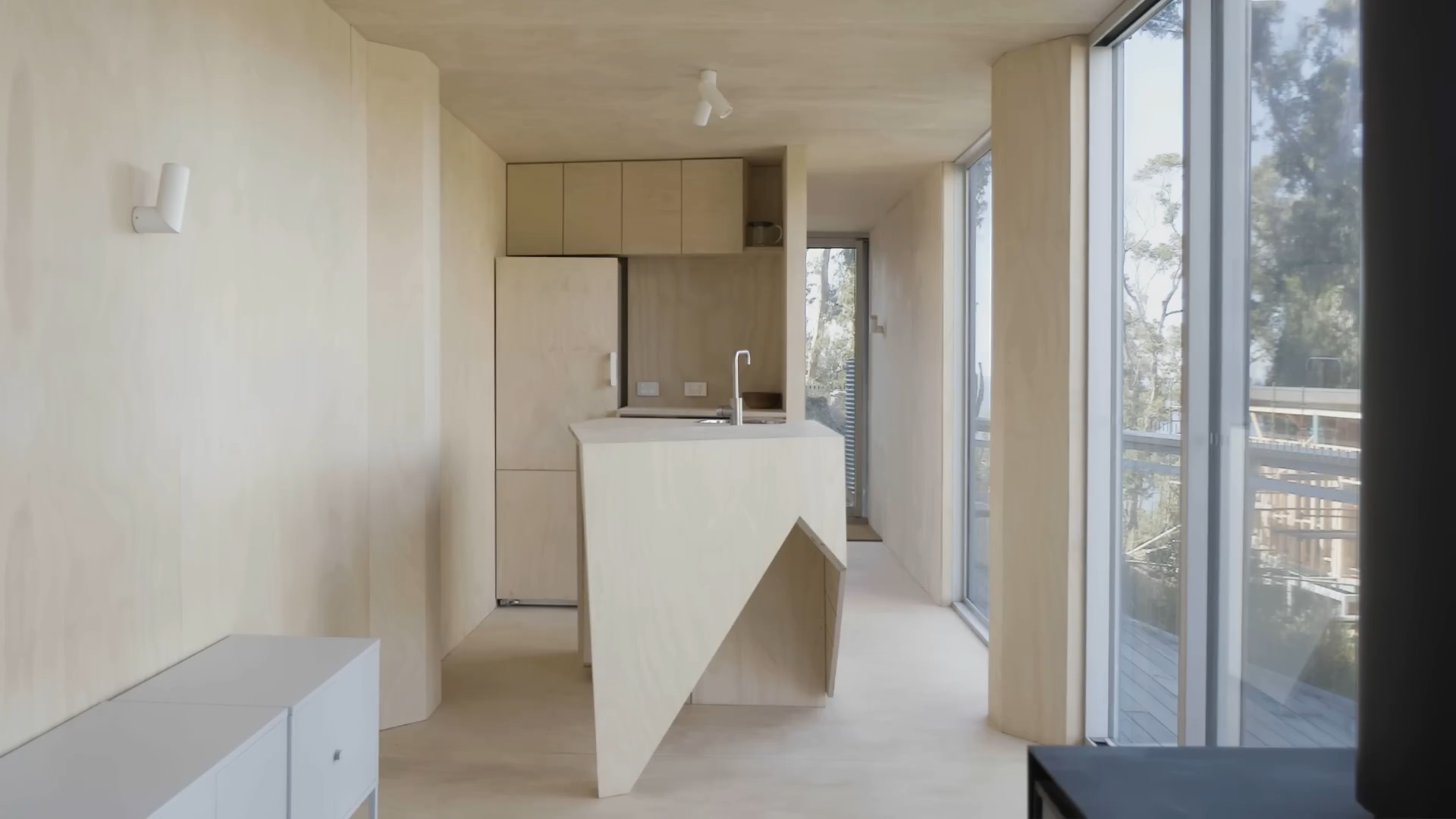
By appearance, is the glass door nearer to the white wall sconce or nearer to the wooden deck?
the wooden deck

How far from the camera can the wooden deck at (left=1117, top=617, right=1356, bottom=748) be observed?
1855 millimetres

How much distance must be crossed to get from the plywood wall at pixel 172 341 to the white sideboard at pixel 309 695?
82 mm

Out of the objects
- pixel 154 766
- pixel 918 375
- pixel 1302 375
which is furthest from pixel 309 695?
pixel 918 375

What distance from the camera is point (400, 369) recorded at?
318cm

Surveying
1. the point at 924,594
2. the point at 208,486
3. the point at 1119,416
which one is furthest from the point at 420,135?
the point at 924,594

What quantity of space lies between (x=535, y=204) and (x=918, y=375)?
2.49m

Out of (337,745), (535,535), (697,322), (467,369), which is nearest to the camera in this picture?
(337,745)

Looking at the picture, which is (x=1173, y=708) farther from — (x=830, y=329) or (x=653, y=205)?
(x=830, y=329)

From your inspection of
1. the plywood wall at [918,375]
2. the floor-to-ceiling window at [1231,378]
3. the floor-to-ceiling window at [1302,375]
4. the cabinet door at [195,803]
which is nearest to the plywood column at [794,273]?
the plywood wall at [918,375]

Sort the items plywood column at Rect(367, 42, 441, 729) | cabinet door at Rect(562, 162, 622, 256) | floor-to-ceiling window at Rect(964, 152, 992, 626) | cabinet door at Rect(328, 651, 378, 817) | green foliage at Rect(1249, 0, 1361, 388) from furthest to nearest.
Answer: cabinet door at Rect(562, 162, 622, 256), floor-to-ceiling window at Rect(964, 152, 992, 626), plywood column at Rect(367, 42, 441, 729), cabinet door at Rect(328, 651, 378, 817), green foliage at Rect(1249, 0, 1361, 388)

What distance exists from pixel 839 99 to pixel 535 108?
1343 millimetres

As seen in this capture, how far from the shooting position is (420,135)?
3201mm

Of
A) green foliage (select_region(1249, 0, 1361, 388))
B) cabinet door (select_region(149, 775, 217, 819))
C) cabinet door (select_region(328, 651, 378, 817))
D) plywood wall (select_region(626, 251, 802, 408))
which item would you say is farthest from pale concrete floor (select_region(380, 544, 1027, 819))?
plywood wall (select_region(626, 251, 802, 408))

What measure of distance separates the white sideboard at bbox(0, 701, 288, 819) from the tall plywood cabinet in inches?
118
